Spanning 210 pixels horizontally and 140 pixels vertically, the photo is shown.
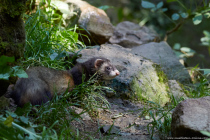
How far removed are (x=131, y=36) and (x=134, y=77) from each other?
9.65 ft

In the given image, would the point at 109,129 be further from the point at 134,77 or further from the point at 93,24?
the point at 93,24

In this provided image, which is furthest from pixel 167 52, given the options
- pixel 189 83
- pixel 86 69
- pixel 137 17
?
pixel 137 17

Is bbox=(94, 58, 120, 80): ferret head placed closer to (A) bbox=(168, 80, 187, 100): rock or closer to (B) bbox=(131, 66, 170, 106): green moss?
(B) bbox=(131, 66, 170, 106): green moss

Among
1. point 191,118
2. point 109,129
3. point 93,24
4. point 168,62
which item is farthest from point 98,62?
point 191,118

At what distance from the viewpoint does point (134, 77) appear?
4652 millimetres

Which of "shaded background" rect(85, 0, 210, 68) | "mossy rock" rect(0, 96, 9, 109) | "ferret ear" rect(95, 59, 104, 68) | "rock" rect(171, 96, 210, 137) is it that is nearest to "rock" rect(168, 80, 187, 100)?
"ferret ear" rect(95, 59, 104, 68)

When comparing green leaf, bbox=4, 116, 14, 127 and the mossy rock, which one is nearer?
green leaf, bbox=4, 116, 14, 127

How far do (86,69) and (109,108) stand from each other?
93 cm

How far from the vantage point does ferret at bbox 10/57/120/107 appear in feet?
11.9

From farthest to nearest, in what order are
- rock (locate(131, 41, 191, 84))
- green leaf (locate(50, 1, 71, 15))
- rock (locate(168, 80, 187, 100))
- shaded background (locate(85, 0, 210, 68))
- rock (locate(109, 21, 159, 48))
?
shaded background (locate(85, 0, 210, 68))
rock (locate(109, 21, 159, 48))
green leaf (locate(50, 1, 71, 15))
rock (locate(131, 41, 191, 84))
rock (locate(168, 80, 187, 100))

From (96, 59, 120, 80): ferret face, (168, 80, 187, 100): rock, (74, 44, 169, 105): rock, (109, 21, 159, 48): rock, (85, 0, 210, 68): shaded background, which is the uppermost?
(96, 59, 120, 80): ferret face

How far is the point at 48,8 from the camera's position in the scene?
597 cm

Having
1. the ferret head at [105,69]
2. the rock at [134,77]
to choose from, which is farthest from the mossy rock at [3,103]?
the rock at [134,77]

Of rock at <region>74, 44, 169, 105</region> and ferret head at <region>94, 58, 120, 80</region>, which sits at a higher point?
ferret head at <region>94, 58, 120, 80</region>
